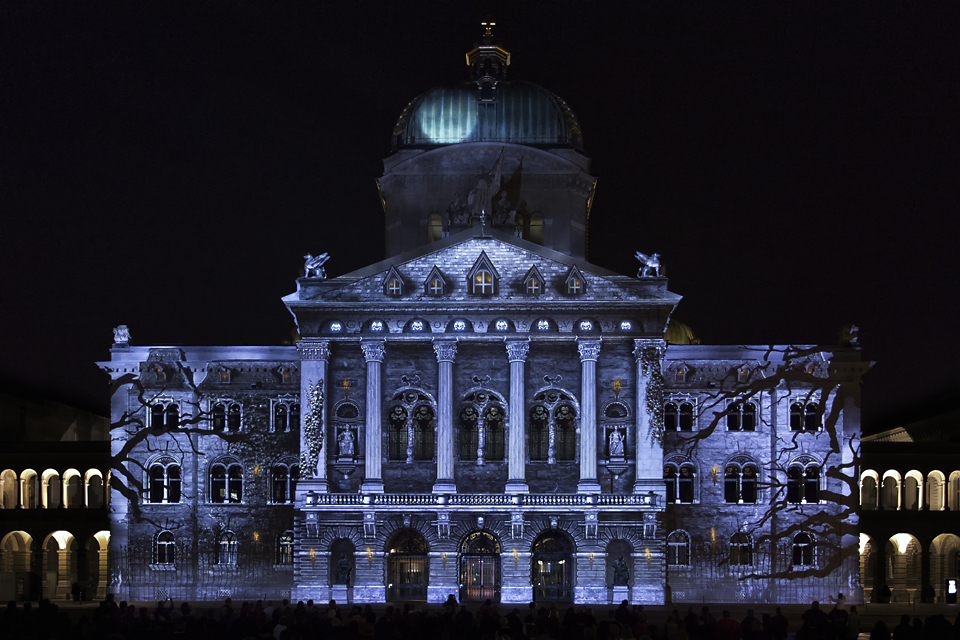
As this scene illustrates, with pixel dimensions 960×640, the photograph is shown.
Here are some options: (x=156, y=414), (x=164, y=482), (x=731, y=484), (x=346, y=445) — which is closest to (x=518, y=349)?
(x=346, y=445)

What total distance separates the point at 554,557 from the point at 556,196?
2160cm

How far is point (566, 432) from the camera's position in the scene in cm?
6375

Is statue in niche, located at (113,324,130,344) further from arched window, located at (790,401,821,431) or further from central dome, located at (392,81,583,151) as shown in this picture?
arched window, located at (790,401,821,431)

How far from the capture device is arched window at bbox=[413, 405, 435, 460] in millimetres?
63938

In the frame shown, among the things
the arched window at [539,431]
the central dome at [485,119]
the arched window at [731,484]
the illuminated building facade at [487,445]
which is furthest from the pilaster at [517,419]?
the central dome at [485,119]

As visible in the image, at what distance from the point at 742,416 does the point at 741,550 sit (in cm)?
665

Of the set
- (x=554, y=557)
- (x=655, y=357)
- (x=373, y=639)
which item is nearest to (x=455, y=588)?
(x=554, y=557)

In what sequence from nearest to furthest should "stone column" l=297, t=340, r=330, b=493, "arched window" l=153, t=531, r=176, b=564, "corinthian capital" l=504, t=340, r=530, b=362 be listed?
"stone column" l=297, t=340, r=330, b=493 → "corinthian capital" l=504, t=340, r=530, b=362 → "arched window" l=153, t=531, r=176, b=564

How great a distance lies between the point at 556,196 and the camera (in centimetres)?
7462

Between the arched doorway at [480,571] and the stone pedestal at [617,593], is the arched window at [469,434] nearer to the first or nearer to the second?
the arched doorway at [480,571]

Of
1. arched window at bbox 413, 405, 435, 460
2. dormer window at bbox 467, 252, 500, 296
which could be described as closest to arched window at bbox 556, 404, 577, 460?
arched window at bbox 413, 405, 435, 460

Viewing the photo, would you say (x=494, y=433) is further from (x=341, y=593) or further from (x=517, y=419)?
(x=341, y=593)

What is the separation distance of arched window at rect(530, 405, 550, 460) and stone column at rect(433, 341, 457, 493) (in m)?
3.93

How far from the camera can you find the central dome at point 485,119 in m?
75.1
